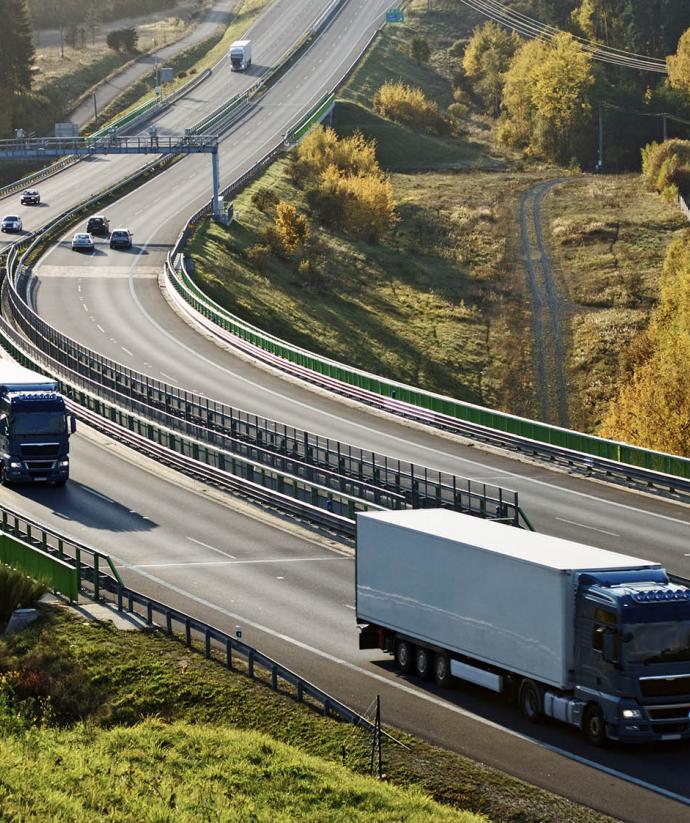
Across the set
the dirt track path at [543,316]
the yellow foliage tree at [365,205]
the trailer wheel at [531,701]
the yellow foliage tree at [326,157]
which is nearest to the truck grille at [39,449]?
the trailer wheel at [531,701]

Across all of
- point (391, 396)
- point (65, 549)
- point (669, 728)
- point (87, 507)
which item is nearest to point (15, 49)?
point (391, 396)

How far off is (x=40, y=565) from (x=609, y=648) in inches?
669

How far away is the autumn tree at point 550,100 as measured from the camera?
158 meters

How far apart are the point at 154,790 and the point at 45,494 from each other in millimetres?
26136

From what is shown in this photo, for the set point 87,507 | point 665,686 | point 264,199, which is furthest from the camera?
point 264,199

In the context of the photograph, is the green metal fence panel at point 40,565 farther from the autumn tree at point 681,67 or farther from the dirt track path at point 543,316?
the autumn tree at point 681,67

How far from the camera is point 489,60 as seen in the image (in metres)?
177

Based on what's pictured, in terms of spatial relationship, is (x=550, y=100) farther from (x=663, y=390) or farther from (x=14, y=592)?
Result: (x=14, y=592)

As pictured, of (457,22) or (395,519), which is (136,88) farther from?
(395,519)

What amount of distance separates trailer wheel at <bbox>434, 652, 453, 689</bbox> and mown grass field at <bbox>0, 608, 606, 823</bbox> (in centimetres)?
288

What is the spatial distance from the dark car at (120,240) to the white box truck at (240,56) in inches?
2627

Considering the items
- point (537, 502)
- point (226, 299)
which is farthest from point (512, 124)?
point (537, 502)

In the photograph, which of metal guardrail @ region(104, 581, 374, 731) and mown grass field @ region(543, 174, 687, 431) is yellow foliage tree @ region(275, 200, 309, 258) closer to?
mown grass field @ region(543, 174, 687, 431)

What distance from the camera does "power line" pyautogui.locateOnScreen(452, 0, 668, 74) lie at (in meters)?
179
